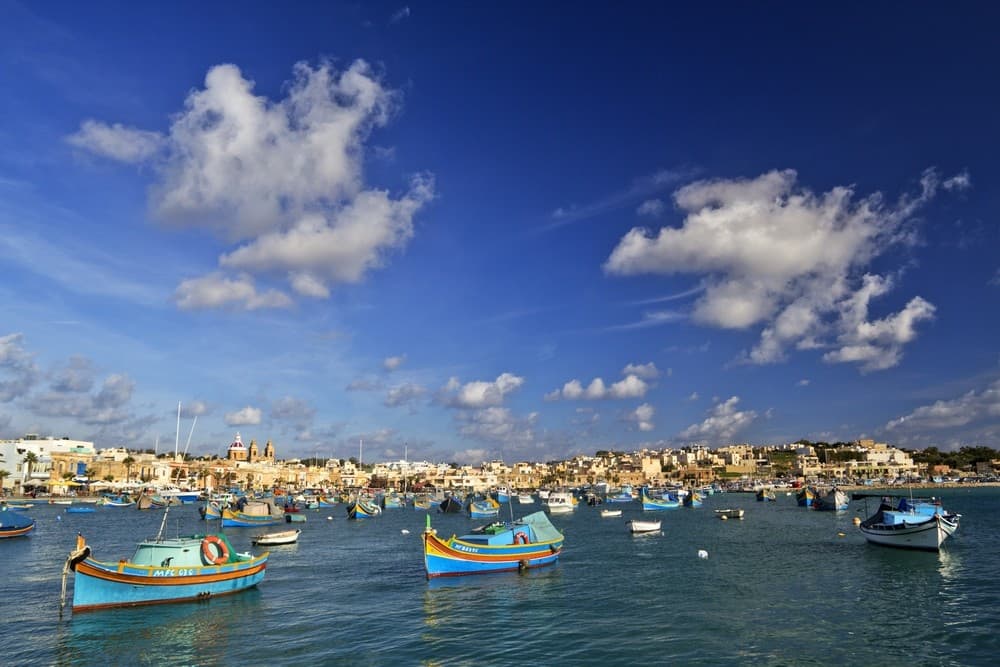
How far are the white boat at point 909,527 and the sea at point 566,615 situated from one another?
1234 mm

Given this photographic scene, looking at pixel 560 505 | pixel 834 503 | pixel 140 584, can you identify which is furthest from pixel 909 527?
pixel 560 505

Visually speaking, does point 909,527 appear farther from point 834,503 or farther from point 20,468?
point 20,468

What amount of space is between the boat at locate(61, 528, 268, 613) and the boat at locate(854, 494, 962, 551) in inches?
1755

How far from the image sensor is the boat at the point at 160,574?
2723 centimetres

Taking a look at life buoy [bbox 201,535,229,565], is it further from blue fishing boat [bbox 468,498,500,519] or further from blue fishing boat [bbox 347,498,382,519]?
blue fishing boat [bbox 468,498,500,519]

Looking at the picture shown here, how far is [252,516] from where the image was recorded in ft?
271

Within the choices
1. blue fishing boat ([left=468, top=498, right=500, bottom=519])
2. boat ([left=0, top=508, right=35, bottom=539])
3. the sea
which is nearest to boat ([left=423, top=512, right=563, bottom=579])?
the sea

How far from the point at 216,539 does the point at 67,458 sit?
582ft

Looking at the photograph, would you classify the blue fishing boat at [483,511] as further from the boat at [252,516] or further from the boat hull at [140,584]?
the boat hull at [140,584]

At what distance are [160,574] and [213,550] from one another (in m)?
2.75

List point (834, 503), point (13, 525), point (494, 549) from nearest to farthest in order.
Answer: point (494, 549), point (13, 525), point (834, 503)

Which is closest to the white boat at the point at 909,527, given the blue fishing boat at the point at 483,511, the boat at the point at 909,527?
the boat at the point at 909,527

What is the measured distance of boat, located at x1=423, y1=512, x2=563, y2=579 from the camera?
1399 inches

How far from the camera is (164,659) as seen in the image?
2150cm
